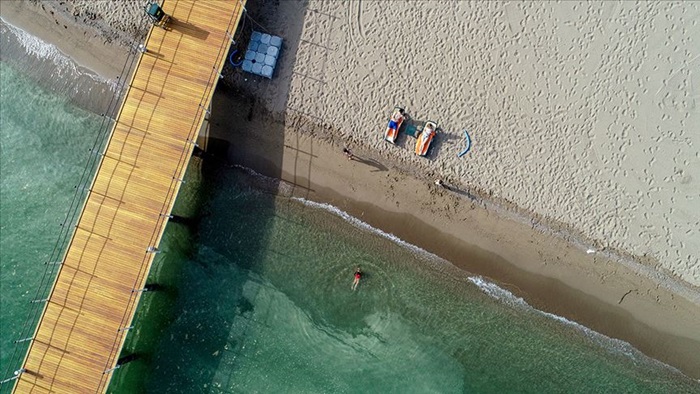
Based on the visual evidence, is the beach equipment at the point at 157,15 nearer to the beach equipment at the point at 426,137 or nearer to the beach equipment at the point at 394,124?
the beach equipment at the point at 394,124

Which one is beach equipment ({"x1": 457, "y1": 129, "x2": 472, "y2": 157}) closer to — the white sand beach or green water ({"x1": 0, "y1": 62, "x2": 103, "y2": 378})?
the white sand beach

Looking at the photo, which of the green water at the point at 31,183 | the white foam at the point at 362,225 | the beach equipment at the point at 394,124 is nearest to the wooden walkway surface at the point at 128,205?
the green water at the point at 31,183

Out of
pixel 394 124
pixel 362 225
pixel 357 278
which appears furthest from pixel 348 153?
pixel 357 278

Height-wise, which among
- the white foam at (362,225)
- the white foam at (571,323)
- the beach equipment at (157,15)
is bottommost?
the white foam at (571,323)

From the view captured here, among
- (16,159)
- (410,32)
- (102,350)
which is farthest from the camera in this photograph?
(16,159)

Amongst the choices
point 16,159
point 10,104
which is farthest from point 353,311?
point 10,104

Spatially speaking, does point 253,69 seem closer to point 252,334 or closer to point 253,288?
point 253,288

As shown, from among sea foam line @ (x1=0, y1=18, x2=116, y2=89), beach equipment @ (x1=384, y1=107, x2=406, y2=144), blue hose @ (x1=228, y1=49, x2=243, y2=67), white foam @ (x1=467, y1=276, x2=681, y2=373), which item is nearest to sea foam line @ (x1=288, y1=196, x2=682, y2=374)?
white foam @ (x1=467, y1=276, x2=681, y2=373)
